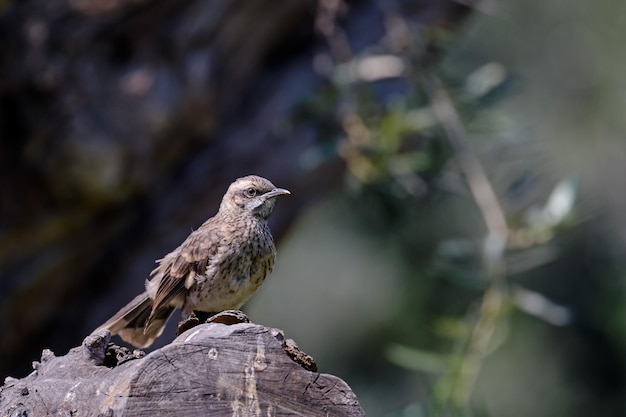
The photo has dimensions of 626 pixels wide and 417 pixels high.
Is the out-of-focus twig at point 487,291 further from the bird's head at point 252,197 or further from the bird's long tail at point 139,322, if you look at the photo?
the bird's long tail at point 139,322

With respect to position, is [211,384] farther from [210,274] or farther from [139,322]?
[139,322]

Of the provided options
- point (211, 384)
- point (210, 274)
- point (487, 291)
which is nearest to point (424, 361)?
point (487, 291)

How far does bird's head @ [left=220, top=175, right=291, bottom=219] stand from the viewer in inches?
205

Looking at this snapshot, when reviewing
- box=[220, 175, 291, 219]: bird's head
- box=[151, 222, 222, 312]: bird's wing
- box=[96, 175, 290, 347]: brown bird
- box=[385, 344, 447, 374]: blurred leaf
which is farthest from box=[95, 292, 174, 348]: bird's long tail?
box=[385, 344, 447, 374]: blurred leaf

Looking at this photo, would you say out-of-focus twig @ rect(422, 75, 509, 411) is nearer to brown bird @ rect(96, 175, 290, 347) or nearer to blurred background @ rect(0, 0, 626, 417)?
blurred background @ rect(0, 0, 626, 417)

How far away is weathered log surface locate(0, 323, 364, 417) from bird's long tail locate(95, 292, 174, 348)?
162 cm

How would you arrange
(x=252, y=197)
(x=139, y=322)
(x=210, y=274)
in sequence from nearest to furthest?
(x=210, y=274)
(x=139, y=322)
(x=252, y=197)

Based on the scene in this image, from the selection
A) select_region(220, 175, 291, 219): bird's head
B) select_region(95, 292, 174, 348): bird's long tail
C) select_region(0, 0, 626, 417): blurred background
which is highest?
select_region(0, 0, 626, 417): blurred background

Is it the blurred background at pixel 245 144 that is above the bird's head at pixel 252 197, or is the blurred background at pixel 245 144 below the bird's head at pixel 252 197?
above

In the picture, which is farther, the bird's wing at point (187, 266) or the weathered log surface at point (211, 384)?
the bird's wing at point (187, 266)

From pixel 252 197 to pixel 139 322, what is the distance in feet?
2.56

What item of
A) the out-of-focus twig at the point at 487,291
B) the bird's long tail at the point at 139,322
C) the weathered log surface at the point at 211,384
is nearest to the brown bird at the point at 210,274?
the bird's long tail at the point at 139,322

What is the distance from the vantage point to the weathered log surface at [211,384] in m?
3.07

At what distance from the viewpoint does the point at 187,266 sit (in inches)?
197
